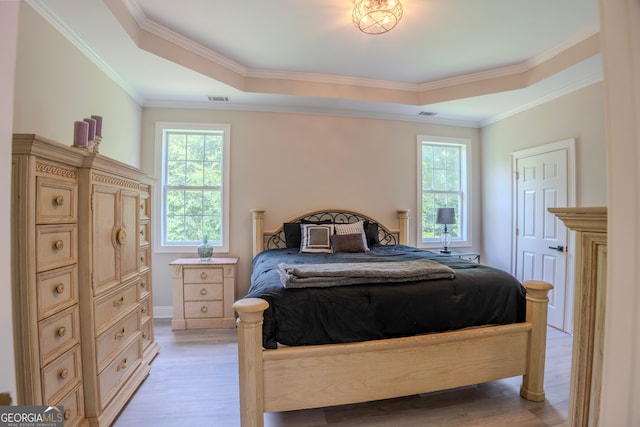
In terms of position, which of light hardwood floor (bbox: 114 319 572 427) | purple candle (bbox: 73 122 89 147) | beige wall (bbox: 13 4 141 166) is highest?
beige wall (bbox: 13 4 141 166)

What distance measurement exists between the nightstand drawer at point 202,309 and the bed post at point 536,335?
9.15 feet

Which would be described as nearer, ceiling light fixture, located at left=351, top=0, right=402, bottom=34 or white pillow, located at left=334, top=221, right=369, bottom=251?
ceiling light fixture, located at left=351, top=0, right=402, bottom=34

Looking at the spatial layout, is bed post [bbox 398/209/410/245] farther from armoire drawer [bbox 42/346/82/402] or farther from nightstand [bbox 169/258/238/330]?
armoire drawer [bbox 42/346/82/402]

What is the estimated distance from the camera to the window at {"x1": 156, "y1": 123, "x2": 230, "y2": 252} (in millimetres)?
3613

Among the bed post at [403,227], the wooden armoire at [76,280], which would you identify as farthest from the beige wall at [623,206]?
the bed post at [403,227]

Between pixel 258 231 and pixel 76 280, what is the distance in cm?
204

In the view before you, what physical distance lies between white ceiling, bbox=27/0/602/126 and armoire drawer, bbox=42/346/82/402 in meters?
2.15

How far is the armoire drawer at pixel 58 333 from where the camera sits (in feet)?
4.25

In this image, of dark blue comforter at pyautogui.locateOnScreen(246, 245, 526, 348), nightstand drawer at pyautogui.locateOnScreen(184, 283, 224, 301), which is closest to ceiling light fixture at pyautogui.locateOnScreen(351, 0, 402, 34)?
dark blue comforter at pyautogui.locateOnScreen(246, 245, 526, 348)

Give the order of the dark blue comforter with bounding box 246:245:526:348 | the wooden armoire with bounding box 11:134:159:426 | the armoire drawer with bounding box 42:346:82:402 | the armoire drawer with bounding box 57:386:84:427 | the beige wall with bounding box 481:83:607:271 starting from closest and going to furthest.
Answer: the wooden armoire with bounding box 11:134:159:426
the armoire drawer with bounding box 42:346:82:402
the armoire drawer with bounding box 57:386:84:427
the dark blue comforter with bounding box 246:245:526:348
the beige wall with bounding box 481:83:607:271

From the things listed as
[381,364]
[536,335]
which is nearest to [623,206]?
[381,364]

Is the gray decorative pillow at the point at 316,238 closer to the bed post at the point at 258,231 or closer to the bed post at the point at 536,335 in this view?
the bed post at the point at 258,231

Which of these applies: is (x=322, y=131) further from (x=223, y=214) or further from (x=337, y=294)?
(x=337, y=294)

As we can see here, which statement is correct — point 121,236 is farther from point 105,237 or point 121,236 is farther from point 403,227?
point 403,227
